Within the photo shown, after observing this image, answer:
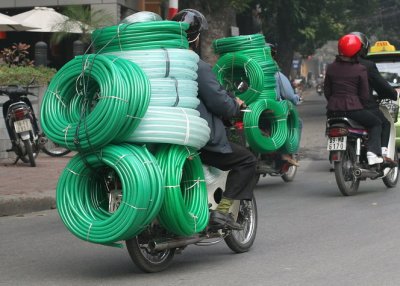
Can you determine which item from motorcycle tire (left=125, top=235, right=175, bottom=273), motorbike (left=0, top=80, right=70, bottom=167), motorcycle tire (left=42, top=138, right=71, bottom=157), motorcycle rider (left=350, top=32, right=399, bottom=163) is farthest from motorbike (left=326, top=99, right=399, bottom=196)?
motorcycle tire (left=42, top=138, right=71, bottom=157)

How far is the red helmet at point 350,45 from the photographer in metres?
10.9

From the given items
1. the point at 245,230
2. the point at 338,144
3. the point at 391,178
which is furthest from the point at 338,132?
the point at 245,230

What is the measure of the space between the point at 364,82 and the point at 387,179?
5.30ft

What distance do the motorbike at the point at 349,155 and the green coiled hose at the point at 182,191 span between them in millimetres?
4256

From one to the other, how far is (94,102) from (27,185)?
5.41m

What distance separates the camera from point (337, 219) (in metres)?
9.34

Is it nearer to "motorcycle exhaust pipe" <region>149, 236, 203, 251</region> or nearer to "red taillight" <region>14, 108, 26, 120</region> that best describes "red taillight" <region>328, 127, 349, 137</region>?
"motorcycle exhaust pipe" <region>149, 236, 203, 251</region>

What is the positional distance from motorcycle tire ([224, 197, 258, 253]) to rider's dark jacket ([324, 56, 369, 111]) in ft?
11.6

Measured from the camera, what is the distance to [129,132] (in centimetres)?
632

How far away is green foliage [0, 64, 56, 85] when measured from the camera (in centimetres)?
1602

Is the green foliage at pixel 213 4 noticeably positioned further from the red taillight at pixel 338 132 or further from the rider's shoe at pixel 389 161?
the red taillight at pixel 338 132

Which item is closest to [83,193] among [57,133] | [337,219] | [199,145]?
[57,133]

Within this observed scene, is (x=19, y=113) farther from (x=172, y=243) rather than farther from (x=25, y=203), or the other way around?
(x=172, y=243)

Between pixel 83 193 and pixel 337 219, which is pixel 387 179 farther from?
pixel 83 193
